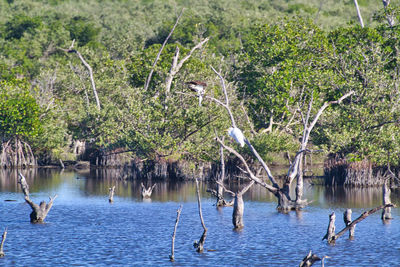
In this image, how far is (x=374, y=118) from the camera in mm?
48062

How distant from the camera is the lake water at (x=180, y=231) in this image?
2606 cm

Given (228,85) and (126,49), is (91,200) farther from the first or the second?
(126,49)

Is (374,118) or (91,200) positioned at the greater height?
(374,118)

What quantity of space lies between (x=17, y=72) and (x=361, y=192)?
1739 inches

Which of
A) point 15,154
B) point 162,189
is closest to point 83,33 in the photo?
point 15,154

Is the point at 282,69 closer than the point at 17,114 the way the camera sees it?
Yes

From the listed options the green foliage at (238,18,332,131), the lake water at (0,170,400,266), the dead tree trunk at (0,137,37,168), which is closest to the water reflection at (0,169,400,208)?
the lake water at (0,170,400,266)

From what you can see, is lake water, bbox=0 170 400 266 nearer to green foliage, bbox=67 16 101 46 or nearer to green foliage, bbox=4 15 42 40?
green foliage, bbox=4 15 42 40

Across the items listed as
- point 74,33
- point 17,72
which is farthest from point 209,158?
point 74,33

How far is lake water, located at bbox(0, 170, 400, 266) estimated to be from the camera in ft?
85.5

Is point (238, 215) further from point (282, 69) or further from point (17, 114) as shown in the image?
point (17, 114)

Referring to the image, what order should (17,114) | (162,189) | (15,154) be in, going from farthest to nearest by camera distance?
(15,154) → (17,114) → (162,189)

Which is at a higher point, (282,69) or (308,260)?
(282,69)

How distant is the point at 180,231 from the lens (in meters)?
31.5
